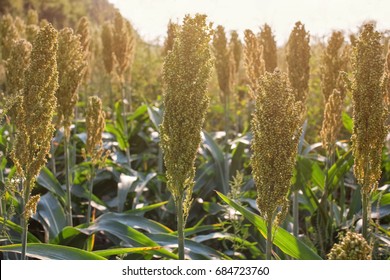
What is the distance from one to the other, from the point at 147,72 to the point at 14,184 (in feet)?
21.3

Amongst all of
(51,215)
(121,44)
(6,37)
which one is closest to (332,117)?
(51,215)

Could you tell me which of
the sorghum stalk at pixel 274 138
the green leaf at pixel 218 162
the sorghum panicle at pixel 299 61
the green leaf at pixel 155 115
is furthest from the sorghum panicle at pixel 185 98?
the green leaf at pixel 155 115

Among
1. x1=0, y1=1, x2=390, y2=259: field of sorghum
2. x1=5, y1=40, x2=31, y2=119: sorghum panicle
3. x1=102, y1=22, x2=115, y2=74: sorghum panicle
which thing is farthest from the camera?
x1=102, y1=22, x2=115, y2=74: sorghum panicle

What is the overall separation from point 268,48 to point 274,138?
200 cm

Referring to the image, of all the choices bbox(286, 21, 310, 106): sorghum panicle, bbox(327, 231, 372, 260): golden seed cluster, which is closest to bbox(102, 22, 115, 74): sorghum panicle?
bbox(286, 21, 310, 106): sorghum panicle

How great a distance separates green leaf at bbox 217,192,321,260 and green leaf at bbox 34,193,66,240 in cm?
150

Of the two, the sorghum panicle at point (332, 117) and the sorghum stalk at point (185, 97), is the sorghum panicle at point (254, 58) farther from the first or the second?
the sorghum stalk at point (185, 97)

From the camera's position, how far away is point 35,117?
2.81 m

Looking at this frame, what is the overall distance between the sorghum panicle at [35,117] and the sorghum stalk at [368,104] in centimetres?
144

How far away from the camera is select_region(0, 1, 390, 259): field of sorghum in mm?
2717

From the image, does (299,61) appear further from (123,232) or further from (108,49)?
(108,49)

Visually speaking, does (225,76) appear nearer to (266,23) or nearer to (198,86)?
(266,23)

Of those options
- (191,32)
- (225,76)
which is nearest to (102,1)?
(225,76)

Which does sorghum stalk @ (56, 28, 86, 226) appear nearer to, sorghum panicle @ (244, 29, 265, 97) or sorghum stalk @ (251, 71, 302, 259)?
sorghum panicle @ (244, 29, 265, 97)
